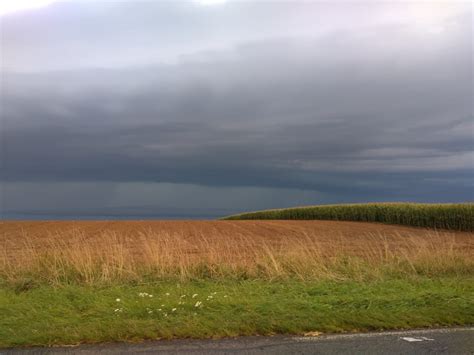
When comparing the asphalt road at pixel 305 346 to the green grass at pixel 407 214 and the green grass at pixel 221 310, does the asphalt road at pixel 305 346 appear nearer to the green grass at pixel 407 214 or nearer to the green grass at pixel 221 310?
the green grass at pixel 221 310

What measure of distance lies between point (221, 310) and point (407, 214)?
164ft

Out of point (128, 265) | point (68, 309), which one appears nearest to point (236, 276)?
point (128, 265)

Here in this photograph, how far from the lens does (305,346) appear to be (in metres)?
6.56

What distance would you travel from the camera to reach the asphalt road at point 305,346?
6.36m

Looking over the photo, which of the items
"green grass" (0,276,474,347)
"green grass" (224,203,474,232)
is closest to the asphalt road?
"green grass" (0,276,474,347)

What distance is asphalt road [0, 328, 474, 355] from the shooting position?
6363 millimetres

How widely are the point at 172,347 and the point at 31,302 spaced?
3796 mm

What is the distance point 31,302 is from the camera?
9070 millimetres

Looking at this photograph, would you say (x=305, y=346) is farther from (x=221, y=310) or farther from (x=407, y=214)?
(x=407, y=214)

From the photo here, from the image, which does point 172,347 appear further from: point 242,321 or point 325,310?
point 325,310

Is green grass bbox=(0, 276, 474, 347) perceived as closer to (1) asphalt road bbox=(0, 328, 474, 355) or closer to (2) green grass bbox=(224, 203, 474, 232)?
(1) asphalt road bbox=(0, 328, 474, 355)

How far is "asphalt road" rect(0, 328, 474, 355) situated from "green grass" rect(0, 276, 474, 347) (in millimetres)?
331

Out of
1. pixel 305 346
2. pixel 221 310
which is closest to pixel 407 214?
pixel 221 310

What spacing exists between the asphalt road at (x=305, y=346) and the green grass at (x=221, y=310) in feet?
1.08
